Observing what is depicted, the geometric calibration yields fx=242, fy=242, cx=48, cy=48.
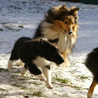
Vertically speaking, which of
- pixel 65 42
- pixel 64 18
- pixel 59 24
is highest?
pixel 64 18

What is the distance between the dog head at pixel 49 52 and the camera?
4.16m

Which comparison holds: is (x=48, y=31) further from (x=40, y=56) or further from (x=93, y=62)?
(x=93, y=62)

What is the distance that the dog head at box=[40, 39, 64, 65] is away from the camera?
416 cm

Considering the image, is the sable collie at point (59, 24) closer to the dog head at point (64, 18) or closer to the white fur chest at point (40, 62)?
the dog head at point (64, 18)

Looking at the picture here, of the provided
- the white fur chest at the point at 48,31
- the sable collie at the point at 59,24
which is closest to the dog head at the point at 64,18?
the sable collie at the point at 59,24

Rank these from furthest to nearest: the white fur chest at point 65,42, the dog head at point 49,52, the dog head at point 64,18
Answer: the white fur chest at point 65,42 < the dog head at point 64,18 < the dog head at point 49,52

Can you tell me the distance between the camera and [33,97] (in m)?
3.96

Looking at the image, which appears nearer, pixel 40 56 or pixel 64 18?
pixel 40 56

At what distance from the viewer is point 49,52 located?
13.7 ft

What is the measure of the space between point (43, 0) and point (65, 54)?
16.9m

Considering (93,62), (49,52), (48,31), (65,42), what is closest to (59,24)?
(48,31)

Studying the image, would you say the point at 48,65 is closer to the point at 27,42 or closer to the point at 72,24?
the point at 27,42

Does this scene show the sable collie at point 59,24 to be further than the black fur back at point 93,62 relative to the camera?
Yes

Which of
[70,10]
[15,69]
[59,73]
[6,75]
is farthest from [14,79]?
[70,10]
